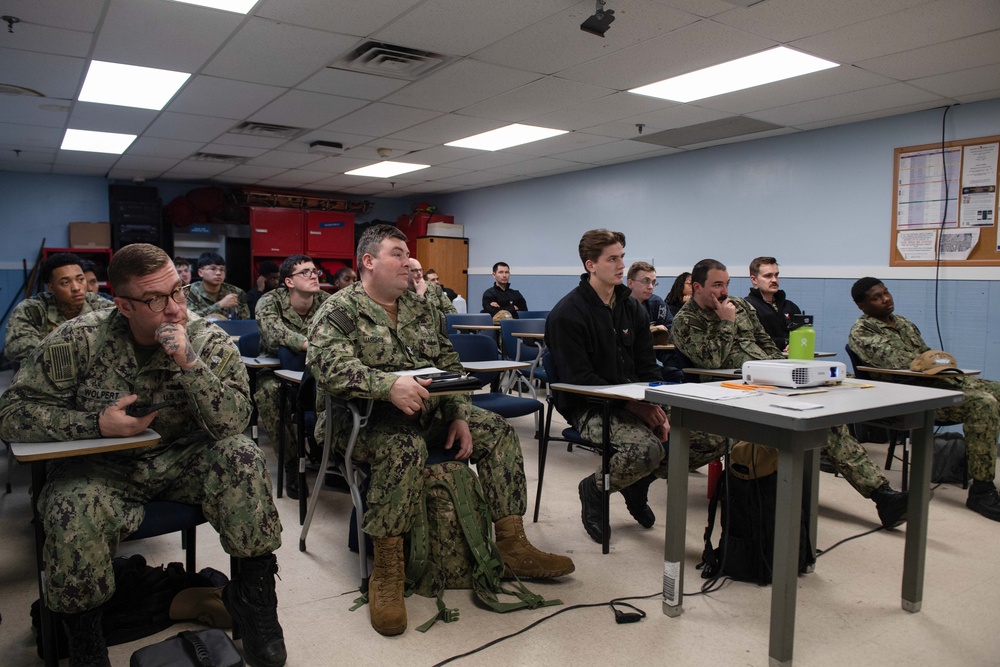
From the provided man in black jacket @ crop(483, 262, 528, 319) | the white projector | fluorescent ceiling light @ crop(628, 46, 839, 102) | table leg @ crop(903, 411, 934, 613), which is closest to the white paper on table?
the white projector

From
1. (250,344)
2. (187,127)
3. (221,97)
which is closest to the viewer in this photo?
(250,344)

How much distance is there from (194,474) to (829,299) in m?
5.54

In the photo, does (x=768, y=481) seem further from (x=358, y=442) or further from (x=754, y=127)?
(x=754, y=127)

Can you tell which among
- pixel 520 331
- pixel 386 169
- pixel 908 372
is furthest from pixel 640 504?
pixel 386 169

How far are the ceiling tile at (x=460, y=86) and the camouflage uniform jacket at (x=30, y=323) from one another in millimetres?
2549

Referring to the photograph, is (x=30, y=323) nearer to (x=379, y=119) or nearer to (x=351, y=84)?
(x=351, y=84)

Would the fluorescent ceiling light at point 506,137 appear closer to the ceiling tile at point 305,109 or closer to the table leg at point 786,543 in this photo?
the ceiling tile at point 305,109

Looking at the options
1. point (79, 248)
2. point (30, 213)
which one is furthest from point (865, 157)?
point (30, 213)

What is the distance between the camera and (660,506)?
3.49m

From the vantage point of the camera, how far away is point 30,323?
362 cm

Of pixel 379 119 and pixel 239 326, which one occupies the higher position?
pixel 379 119

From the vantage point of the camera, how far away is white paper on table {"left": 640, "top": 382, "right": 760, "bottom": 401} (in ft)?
6.89

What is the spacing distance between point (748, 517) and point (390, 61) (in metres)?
3.40

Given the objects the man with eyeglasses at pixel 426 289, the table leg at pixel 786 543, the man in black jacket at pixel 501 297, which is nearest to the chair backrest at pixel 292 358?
the man with eyeglasses at pixel 426 289
